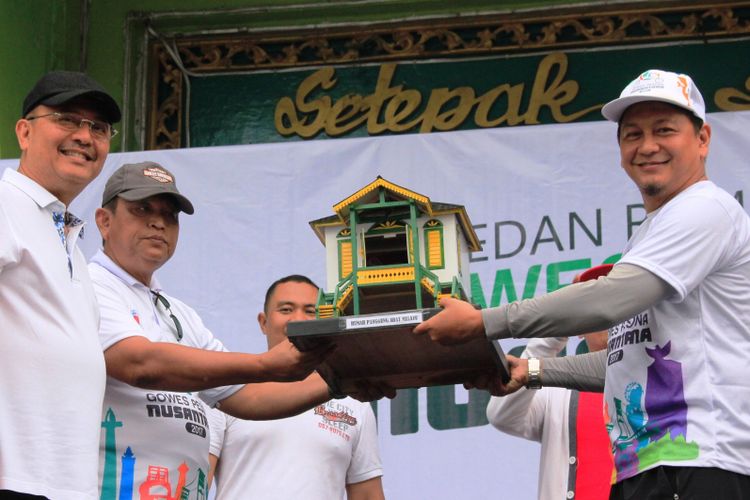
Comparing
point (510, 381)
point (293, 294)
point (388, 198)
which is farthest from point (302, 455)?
point (388, 198)

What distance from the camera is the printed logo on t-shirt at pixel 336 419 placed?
190 inches

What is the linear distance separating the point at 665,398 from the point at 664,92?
77cm

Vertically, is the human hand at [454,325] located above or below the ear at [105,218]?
below

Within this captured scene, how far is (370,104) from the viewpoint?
6.64m

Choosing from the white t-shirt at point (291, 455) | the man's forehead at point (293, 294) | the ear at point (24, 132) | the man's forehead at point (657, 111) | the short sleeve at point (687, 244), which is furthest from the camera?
the man's forehead at point (293, 294)

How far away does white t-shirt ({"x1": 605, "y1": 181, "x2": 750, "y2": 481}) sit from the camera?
10.3 ft

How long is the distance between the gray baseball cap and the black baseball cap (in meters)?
0.52

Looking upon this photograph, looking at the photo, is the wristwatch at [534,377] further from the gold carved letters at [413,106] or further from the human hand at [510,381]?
the gold carved letters at [413,106]

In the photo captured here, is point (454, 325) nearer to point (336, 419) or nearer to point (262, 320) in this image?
point (336, 419)

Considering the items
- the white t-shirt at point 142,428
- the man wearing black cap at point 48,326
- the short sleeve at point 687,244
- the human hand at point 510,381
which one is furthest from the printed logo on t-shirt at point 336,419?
the short sleeve at point 687,244

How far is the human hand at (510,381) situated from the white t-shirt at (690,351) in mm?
611

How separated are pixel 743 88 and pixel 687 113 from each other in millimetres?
3123

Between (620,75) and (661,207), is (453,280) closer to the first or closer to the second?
(661,207)

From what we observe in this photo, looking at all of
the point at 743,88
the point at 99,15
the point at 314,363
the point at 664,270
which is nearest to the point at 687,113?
the point at 664,270
